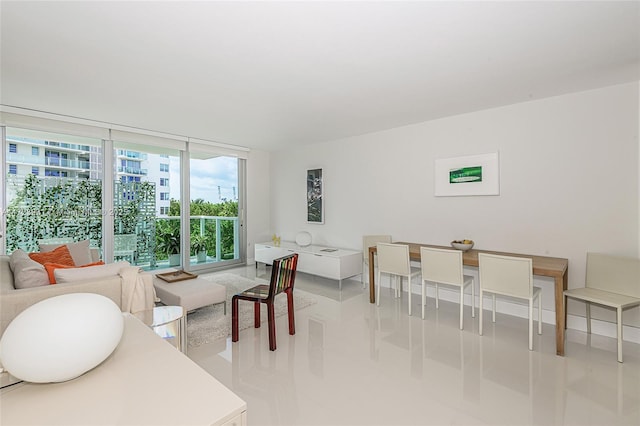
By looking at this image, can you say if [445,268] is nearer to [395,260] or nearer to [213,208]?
[395,260]

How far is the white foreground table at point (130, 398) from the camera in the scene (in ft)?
2.62

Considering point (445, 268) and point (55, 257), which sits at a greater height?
point (55, 257)

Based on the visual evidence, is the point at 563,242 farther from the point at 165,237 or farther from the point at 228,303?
the point at 165,237

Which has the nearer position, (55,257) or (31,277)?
(31,277)

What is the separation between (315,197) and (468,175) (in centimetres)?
274

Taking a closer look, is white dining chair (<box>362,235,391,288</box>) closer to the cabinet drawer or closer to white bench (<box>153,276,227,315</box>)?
the cabinet drawer

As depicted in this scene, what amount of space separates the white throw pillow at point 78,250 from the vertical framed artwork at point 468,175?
476 cm

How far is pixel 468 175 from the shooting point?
13.0 feet

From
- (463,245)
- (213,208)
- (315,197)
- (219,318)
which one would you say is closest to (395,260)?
(463,245)

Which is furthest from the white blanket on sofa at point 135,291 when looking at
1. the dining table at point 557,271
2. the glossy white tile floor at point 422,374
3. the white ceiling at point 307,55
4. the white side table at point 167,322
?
the dining table at point 557,271

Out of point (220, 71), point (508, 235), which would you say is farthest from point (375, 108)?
point (508, 235)

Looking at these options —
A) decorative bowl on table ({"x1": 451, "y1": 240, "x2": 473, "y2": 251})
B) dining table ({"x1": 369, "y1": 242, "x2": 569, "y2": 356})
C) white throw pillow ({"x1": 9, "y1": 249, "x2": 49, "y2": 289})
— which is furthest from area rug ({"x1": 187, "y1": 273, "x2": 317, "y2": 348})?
decorative bowl on table ({"x1": 451, "y1": 240, "x2": 473, "y2": 251})

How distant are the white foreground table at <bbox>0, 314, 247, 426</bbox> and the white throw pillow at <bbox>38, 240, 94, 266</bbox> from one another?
3659 mm

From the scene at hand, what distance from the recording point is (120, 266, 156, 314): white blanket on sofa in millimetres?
2516
